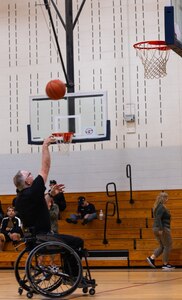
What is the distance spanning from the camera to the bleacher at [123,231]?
1549 centimetres

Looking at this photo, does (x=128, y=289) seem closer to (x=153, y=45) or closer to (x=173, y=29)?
(x=173, y=29)

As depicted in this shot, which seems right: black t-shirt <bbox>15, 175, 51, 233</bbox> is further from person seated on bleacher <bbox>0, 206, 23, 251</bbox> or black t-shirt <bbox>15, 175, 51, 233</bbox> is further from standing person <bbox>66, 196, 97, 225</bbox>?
standing person <bbox>66, 196, 97, 225</bbox>

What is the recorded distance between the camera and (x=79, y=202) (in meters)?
16.9

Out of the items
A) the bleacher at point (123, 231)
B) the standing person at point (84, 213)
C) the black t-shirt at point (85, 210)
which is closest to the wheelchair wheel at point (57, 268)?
the bleacher at point (123, 231)

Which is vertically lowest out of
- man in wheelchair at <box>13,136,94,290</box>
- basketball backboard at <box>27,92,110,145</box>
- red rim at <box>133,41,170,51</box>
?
man in wheelchair at <box>13,136,94,290</box>

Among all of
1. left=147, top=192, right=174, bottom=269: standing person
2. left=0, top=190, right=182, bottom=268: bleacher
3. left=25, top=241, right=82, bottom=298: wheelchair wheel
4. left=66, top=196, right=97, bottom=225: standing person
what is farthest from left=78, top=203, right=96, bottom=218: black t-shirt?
left=25, top=241, right=82, bottom=298: wheelchair wheel

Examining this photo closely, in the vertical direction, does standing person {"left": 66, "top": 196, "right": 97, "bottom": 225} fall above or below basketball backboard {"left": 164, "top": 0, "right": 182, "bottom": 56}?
below

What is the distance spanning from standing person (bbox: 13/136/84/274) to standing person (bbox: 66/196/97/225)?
8.31 meters

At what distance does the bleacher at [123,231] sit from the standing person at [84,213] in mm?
280

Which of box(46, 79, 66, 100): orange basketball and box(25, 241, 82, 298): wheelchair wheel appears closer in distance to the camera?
box(25, 241, 82, 298): wheelchair wheel

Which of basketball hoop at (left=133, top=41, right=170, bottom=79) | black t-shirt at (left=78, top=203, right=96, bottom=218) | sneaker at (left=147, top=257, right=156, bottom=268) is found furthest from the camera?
black t-shirt at (left=78, top=203, right=96, bottom=218)

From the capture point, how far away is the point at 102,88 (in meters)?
18.2

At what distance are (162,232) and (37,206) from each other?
6811mm

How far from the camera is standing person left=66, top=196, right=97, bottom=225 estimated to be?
55.0ft
